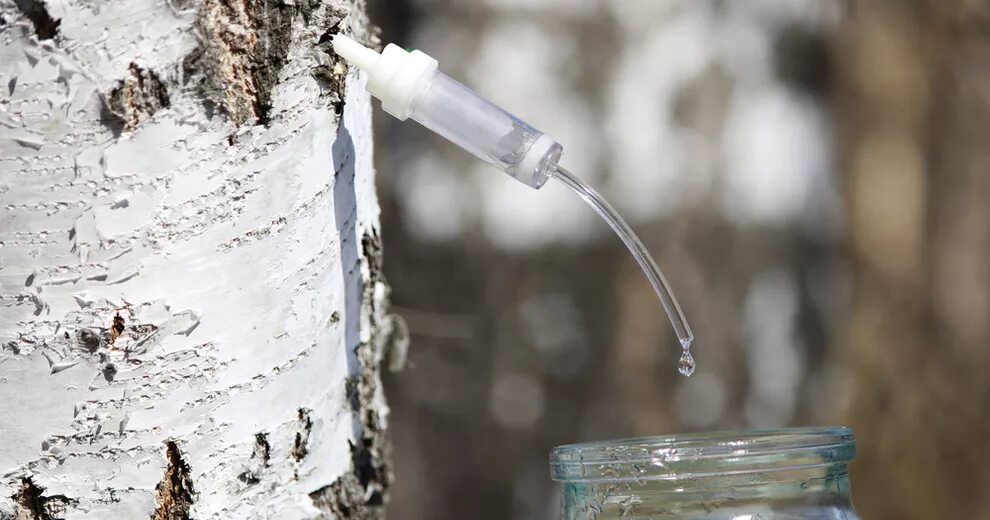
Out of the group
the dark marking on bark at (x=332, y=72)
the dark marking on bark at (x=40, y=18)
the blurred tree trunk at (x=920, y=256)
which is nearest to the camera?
the dark marking on bark at (x=40, y=18)

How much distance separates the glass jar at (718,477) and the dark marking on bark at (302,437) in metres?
0.17

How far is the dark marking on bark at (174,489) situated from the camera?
539 mm

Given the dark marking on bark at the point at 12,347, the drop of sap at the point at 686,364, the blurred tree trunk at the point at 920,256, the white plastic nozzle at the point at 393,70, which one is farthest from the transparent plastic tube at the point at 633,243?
the blurred tree trunk at the point at 920,256

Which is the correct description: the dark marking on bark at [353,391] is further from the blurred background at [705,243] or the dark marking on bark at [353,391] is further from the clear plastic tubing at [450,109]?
the blurred background at [705,243]

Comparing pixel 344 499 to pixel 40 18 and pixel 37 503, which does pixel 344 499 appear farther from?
pixel 40 18

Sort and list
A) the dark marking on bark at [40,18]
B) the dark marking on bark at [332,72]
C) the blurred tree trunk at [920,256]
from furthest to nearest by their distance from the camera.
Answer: the blurred tree trunk at [920,256]
the dark marking on bark at [332,72]
the dark marking on bark at [40,18]

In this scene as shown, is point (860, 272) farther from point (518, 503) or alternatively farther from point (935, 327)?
point (518, 503)

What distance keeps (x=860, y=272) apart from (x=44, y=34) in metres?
2.60

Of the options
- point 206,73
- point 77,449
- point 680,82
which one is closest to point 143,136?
point 206,73

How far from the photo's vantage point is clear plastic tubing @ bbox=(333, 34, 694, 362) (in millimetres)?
568

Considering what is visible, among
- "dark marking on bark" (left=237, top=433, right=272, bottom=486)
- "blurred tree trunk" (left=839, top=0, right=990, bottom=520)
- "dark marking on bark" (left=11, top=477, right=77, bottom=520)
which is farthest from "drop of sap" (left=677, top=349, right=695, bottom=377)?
"blurred tree trunk" (left=839, top=0, right=990, bottom=520)

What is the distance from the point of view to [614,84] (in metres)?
2.78

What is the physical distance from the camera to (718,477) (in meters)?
0.54

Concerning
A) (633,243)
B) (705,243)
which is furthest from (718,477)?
(705,243)
